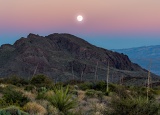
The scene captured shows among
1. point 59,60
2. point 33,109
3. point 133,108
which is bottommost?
point 33,109

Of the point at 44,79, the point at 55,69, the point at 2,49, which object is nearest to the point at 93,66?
the point at 55,69

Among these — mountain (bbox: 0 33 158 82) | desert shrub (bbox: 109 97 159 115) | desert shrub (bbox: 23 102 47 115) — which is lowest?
desert shrub (bbox: 23 102 47 115)

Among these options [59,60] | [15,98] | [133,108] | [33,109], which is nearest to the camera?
[133,108]

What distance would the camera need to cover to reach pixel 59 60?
5413 inches

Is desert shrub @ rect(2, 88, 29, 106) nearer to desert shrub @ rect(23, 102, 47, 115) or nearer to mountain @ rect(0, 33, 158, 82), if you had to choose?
desert shrub @ rect(23, 102, 47, 115)

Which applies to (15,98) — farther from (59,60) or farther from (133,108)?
(59,60)

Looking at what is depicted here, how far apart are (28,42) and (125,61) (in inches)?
2205

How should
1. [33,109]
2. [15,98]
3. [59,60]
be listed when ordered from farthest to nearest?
[59,60] < [15,98] < [33,109]

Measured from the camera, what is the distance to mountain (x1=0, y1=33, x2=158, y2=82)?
122m

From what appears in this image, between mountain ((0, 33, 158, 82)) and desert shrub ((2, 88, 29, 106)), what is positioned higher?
mountain ((0, 33, 158, 82))

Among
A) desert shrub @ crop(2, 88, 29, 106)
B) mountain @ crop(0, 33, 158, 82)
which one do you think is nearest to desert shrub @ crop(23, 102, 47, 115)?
desert shrub @ crop(2, 88, 29, 106)

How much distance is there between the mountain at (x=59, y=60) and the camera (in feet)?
400

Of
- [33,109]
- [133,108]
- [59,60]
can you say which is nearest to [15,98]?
[33,109]

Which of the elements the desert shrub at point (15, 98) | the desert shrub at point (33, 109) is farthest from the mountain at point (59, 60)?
the desert shrub at point (33, 109)
